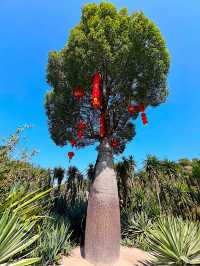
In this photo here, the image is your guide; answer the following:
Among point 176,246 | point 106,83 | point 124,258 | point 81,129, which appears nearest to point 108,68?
point 106,83

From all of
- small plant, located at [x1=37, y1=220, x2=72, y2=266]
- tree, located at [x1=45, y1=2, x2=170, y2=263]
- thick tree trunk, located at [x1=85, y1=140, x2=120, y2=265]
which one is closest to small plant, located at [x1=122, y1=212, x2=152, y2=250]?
thick tree trunk, located at [x1=85, y1=140, x2=120, y2=265]

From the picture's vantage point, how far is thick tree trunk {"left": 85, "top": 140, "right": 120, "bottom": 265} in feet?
21.0

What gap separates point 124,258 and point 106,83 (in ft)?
18.6

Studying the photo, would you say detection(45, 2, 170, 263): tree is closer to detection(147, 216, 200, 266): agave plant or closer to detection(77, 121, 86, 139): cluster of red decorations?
detection(77, 121, 86, 139): cluster of red decorations

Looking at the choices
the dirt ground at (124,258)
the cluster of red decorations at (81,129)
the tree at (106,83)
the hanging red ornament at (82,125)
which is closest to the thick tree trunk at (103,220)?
the tree at (106,83)

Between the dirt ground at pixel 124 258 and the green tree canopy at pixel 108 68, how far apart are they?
378 centimetres

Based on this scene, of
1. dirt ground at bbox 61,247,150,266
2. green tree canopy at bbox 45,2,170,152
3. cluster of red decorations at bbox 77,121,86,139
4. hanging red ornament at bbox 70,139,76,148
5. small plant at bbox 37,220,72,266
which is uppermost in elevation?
green tree canopy at bbox 45,2,170,152

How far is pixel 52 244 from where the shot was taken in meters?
6.02

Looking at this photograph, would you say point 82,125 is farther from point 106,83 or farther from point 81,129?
point 106,83

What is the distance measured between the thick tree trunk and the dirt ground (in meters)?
0.22

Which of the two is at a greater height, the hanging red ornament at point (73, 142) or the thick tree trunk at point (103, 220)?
the hanging red ornament at point (73, 142)

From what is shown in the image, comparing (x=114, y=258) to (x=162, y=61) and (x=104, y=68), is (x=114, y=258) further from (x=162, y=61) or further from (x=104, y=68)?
(x=162, y=61)

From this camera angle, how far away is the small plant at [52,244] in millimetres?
5795

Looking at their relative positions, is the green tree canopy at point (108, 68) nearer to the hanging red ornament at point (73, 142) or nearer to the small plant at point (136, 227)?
the hanging red ornament at point (73, 142)
